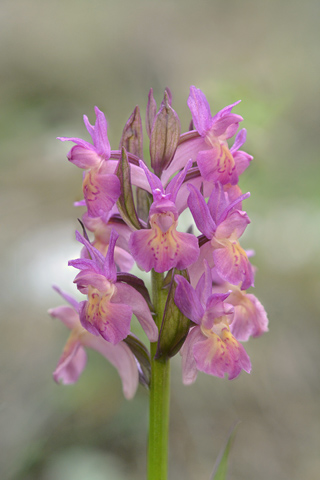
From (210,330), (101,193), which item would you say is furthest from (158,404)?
(101,193)

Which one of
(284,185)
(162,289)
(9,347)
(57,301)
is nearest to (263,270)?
(284,185)

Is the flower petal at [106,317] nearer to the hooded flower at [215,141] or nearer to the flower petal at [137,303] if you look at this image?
the flower petal at [137,303]

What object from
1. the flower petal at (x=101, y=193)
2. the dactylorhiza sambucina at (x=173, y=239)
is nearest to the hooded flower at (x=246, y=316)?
the dactylorhiza sambucina at (x=173, y=239)

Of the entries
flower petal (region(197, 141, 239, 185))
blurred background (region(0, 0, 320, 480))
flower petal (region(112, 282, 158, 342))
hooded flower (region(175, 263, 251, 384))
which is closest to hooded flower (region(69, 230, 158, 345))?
flower petal (region(112, 282, 158, 342))

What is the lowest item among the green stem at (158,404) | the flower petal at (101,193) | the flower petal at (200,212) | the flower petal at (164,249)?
the green stem at (158,404)

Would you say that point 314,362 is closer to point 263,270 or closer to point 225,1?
point 263,270

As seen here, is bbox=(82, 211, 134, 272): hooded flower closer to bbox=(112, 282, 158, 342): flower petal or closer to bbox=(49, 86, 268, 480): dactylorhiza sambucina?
bbox=(49, 86, 268, 480): dactylorhiza sambucina
